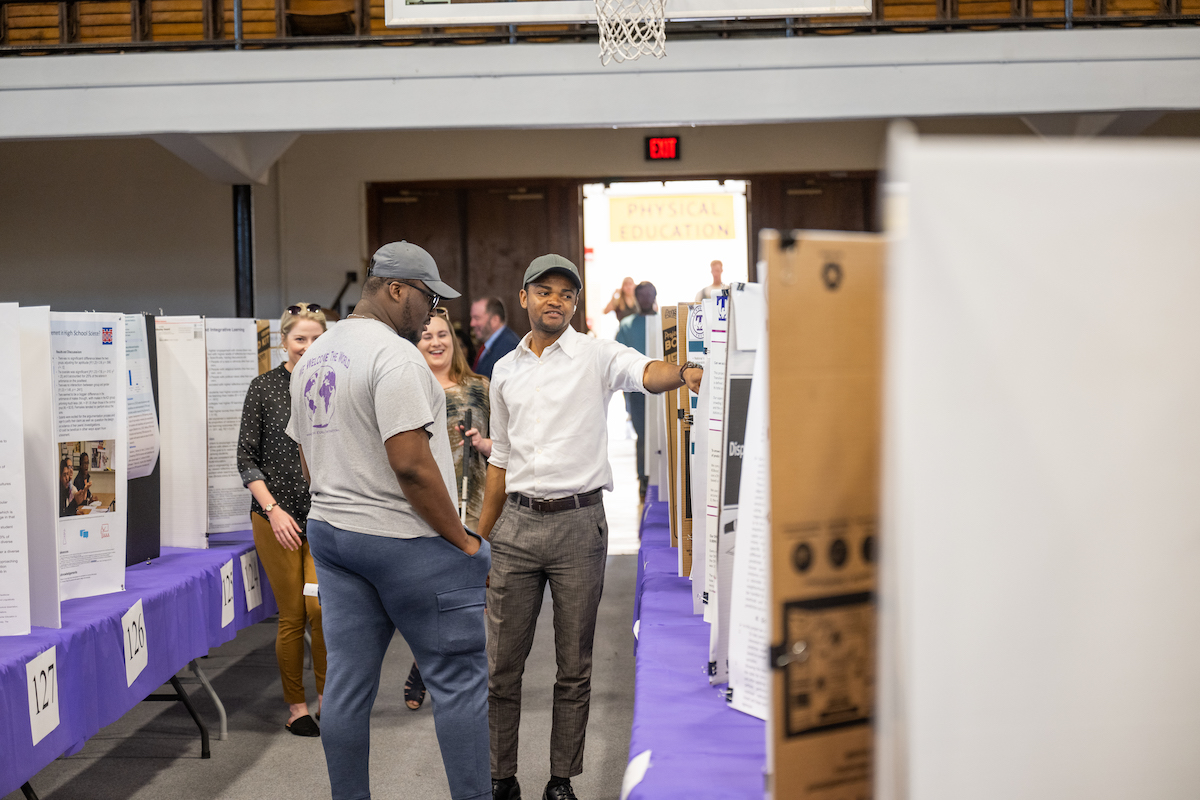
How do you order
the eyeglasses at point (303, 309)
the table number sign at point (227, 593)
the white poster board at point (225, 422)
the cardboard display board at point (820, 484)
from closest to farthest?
the cardboard display board at point (820, 484) → the table number sign at point (227, 593) → the eyeglasses at point (303, 309) → the white poster board at point (225, 422)

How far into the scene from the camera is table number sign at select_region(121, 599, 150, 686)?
98.1 inches

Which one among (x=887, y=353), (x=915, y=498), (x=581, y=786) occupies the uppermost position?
(x=887, y=353)

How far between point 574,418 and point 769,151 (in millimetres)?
6912

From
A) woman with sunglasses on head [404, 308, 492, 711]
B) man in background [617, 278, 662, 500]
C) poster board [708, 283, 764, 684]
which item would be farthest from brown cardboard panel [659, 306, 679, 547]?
man in background [617, 278, 662, 500]

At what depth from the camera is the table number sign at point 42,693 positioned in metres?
2.03

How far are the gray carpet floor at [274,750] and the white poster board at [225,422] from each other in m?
0.73

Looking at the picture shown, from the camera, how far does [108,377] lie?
266 cm

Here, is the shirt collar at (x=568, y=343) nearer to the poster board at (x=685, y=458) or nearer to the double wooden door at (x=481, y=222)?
the poster board at (x=685, y=458)

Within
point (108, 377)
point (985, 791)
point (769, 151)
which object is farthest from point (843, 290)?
point (769, 151)

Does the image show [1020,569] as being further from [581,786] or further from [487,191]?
[487,191]

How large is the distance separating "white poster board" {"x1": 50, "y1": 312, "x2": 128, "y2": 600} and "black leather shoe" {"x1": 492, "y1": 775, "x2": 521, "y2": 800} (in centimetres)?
119

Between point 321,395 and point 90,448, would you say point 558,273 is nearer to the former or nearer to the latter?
point 321,395

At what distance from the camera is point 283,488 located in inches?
128

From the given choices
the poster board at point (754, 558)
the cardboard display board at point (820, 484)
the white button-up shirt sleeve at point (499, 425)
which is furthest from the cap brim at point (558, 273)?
the cardboard display board at point (820, 484)
